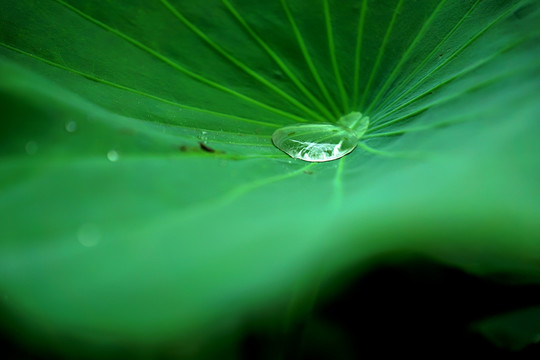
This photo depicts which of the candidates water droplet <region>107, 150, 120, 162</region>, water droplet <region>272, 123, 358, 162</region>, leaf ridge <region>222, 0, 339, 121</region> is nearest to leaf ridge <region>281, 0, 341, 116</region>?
leaf ridge <region>222, 0, 339, 121</region>

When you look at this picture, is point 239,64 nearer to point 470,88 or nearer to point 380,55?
point 380,55

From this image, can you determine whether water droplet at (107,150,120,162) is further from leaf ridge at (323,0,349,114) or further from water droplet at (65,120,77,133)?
leaf ridge at (323,0,349,114)

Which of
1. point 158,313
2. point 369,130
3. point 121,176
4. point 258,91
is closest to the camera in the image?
point 158,313

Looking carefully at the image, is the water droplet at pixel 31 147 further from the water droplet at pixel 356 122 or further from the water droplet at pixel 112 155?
the water droplet at pixel 356 122

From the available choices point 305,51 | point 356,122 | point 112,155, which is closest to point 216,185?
point 112,155

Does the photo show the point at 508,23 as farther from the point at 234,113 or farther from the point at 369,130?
the point at 234,113

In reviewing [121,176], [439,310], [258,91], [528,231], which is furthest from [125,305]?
[258,91]

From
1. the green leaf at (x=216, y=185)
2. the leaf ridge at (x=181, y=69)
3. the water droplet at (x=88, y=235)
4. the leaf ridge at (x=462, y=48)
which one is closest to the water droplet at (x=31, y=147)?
the green leaf at (x=216, y=185)
